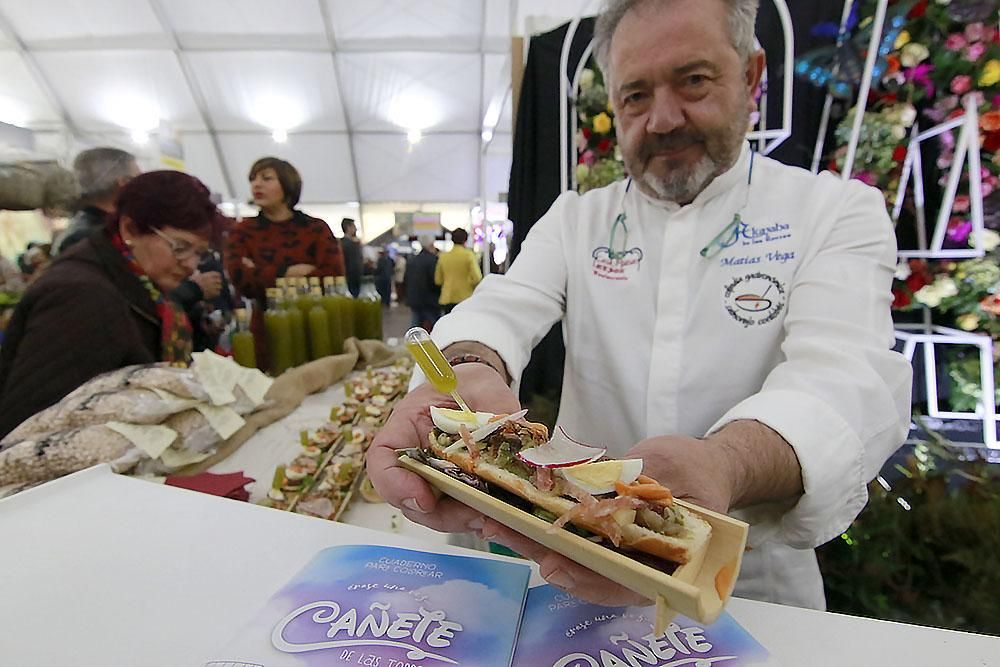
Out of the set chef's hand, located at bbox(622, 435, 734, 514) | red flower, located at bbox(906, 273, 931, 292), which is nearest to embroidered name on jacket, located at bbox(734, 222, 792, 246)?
chef's hand, located at bbox(622, 435, 734, 514)

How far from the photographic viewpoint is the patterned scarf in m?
1.62

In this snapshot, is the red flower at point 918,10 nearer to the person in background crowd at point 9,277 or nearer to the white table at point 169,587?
Result: the white table at point 169,587

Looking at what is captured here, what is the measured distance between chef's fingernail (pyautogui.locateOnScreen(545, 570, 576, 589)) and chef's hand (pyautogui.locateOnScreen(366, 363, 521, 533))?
13cm

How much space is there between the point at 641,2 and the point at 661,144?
0.29 m

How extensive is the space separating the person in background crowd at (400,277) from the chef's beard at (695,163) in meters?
4.61

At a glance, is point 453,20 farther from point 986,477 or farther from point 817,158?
point 986,477

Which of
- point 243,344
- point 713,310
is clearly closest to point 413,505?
point 713,310

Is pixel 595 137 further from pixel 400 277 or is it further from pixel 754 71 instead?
pixel 400 277

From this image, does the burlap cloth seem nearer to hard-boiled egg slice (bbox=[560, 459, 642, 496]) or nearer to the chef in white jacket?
the chef in white jacket

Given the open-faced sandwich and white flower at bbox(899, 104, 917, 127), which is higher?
white flower at bbox(899, 104, 917, 127)

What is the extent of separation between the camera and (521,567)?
0.68 metres

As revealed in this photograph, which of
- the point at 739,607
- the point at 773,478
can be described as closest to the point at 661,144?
the point at 773,478

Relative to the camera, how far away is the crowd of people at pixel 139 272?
4.41 ft

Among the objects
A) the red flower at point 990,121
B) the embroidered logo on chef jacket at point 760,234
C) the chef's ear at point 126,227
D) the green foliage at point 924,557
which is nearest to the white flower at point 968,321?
the red flower at point 990,121
